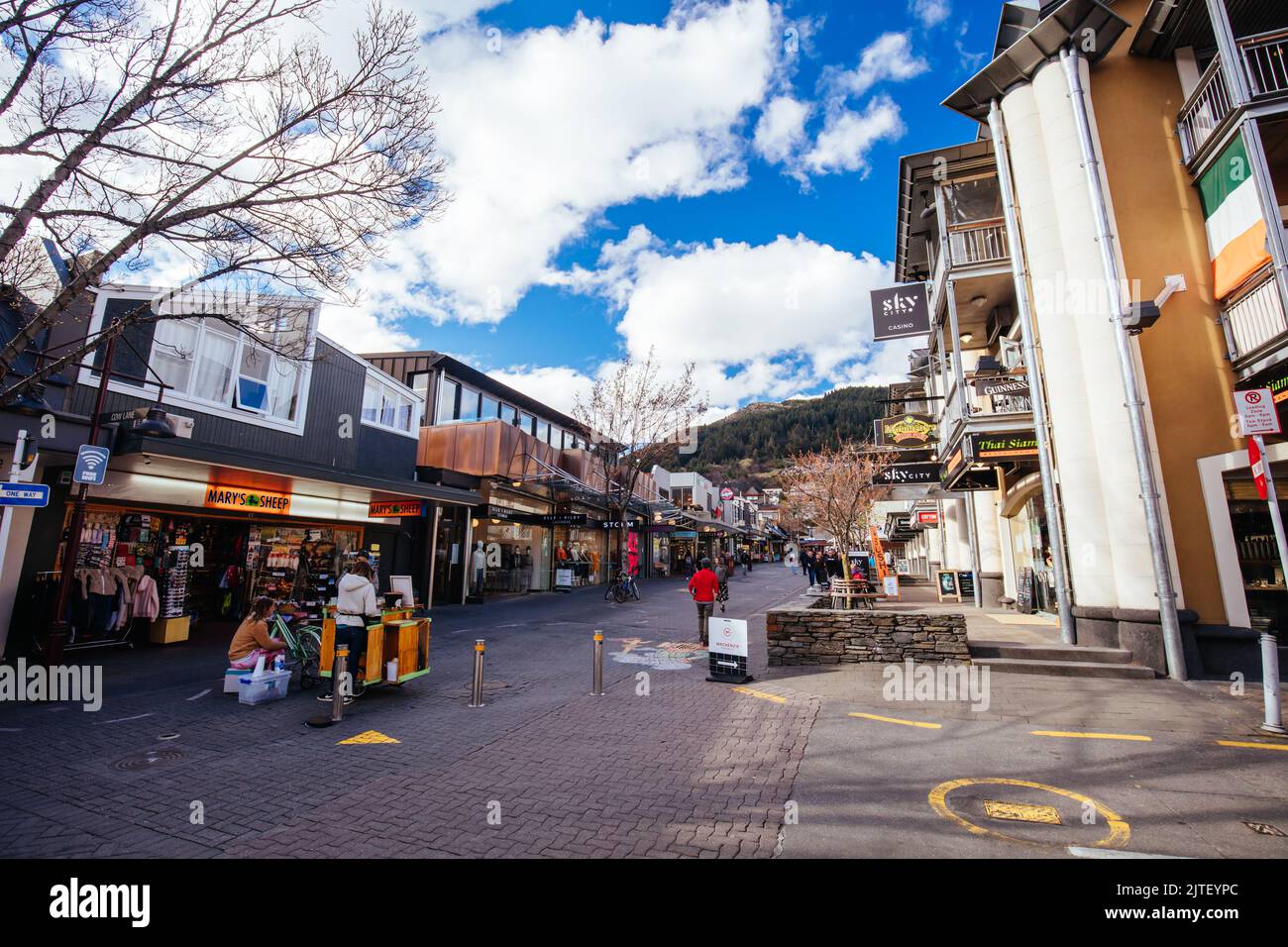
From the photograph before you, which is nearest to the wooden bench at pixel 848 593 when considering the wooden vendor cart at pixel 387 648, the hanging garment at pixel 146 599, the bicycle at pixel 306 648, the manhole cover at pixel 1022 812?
the manhole cover at pixel 1022 812

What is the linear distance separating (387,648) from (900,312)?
1734cm

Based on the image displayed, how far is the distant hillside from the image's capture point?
132750 millimetres

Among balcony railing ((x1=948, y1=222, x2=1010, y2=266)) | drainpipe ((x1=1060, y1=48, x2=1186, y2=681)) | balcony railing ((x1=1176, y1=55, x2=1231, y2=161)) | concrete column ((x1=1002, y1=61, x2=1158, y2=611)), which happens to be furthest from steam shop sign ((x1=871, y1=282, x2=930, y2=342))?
balcony railing ((x1=1176, y1=55, x2=1231, y2=161))

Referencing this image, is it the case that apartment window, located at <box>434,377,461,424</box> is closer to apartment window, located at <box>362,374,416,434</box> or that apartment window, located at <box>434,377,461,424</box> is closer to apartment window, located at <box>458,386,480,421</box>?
apartment window, located at <box>458,386,480,421</box>

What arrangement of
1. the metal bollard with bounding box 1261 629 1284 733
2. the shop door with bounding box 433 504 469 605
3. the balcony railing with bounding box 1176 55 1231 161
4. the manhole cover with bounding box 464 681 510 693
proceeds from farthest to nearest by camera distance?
the shop door with bounding box 433 504 469 605
the balcony railing with bounding box 1176 55 1231 161
the manhole cover with bounding box 464 681 510 693
the metal bollard with bounding box 1261 629 1284 733

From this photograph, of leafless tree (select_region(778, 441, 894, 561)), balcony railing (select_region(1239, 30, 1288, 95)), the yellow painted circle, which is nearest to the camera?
the yellow painted circle

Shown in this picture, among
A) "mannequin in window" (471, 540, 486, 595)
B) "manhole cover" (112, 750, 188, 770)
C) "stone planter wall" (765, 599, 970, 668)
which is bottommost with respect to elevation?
"manhole cover" (112, 750, 188, 770)

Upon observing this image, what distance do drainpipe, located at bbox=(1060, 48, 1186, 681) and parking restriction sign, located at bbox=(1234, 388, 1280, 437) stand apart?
8.20 ft

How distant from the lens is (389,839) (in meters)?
3.84

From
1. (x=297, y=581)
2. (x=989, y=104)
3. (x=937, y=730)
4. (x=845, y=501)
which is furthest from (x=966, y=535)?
(x=297, y=581)

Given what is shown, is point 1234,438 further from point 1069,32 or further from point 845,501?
point 845,501

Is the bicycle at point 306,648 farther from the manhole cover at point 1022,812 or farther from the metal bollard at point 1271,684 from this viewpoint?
the metal bollard at point 1271,684

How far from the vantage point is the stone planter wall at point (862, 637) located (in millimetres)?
9453

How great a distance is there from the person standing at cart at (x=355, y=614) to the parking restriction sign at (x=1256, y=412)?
442 inches
